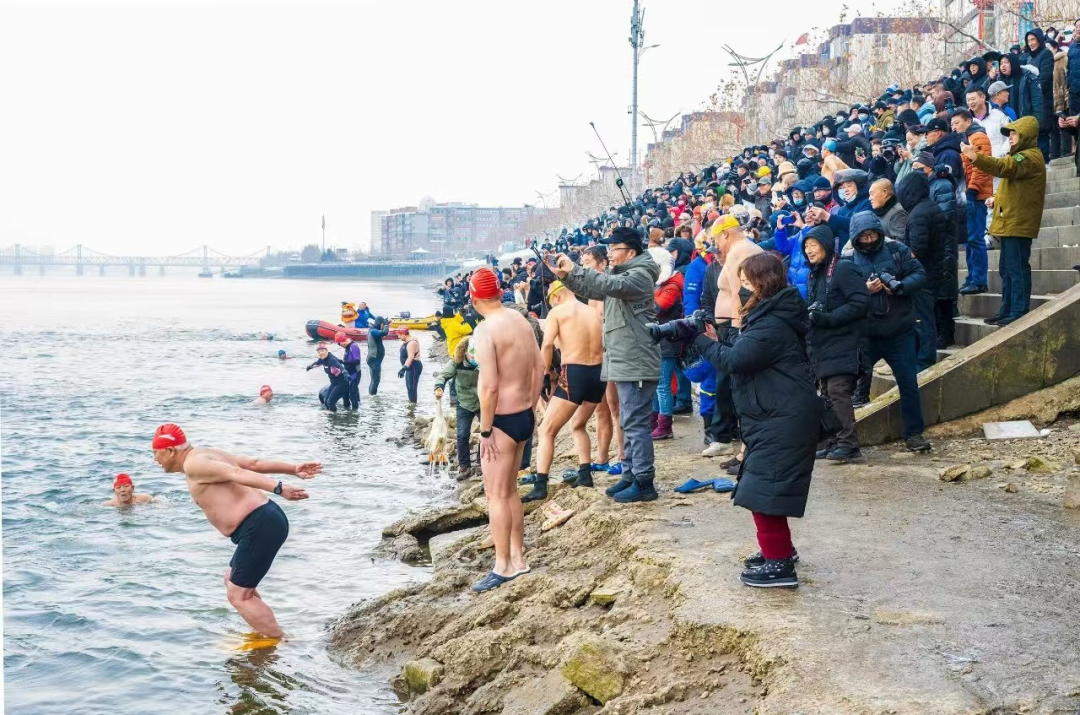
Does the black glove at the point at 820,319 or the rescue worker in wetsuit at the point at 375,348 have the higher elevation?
the black glove at the point at 820,319

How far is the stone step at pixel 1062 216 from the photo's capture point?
1147 cm

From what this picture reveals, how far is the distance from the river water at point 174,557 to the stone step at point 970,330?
19.2 ft

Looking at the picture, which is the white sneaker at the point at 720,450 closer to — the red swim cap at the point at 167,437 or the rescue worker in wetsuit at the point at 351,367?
the red swim cap at the point at 167,437

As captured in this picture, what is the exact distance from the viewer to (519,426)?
7.18m

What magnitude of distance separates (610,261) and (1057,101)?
791 cm

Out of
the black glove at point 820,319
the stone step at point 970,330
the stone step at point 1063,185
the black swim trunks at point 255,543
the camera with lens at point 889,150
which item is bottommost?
the black swim trunks at point 255,543

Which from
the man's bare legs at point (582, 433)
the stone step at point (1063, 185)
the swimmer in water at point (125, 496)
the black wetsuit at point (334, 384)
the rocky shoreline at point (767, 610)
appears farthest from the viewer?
the black wetsuit at point (334, 384)

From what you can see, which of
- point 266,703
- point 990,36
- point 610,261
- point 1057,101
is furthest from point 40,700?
point 990,36

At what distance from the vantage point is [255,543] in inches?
303

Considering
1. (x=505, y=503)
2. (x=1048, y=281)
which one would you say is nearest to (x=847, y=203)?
(x=1048, y=281)

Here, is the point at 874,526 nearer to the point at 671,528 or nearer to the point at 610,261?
the point at 671,528

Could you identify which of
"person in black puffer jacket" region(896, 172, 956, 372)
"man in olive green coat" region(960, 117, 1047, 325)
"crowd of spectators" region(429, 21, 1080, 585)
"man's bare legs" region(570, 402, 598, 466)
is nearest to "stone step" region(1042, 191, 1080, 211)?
"crowd of spectators" region(429, 21, 1080, 585)

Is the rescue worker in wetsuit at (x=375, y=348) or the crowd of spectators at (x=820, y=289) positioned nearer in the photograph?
the crowd of spectators at (x=820, y=289)

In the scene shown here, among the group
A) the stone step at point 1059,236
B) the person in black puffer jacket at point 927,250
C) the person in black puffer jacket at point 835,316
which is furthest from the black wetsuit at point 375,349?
the person in black puffer jacket at point 835,316
